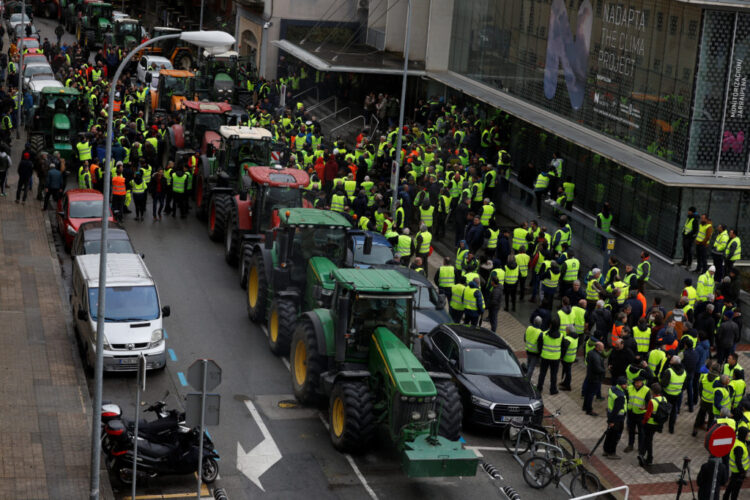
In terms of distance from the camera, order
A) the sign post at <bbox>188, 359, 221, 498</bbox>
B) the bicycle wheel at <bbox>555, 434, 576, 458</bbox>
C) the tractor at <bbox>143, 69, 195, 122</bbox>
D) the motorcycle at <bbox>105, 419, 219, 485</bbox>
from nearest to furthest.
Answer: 1. the sign post at <bbox>188, 359, 221, 498</bbox>
2. the motorcycle at <bbox>105, 419, 219, 485</bbox>
3. the bicycle wheel at <bbox>555, 434, 576, 458</bbox>
4. the tractor at <bbox>143, 69, 195, 122</bbox>

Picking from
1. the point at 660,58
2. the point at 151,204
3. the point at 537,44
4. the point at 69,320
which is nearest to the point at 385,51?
the point at 537,44

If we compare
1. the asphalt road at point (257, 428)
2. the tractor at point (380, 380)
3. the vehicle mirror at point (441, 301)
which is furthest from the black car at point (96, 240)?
the tractor at point (380, 380)

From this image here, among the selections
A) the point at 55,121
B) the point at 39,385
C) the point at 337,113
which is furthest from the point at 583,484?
the point at 337,113

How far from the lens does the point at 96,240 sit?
85.4 feet

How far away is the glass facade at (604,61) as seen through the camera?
1149 inches

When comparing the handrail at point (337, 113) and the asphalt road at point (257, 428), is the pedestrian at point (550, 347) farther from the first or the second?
the handrail at point (337, 113)

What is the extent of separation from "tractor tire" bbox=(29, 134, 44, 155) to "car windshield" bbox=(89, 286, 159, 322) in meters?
15.3

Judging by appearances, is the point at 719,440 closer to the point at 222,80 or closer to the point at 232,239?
the point at 232,239

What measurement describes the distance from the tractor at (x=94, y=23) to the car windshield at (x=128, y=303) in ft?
146

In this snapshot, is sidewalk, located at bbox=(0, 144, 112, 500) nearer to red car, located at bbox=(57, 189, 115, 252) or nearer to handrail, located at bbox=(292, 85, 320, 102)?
red car, located at bbox=(57, 189, 115, 252)

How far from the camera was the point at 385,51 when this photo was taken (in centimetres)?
4991

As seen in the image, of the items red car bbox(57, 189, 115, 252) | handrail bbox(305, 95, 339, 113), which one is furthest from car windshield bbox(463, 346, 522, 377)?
handrail bbox(305, 95, 339, 113)

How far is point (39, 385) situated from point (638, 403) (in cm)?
1061

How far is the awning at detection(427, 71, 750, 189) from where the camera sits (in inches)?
1117
